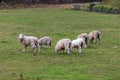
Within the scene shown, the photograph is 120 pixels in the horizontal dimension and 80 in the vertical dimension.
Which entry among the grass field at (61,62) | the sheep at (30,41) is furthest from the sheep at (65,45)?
the sheep at (30,41)

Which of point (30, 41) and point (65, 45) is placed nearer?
point (65, 45)

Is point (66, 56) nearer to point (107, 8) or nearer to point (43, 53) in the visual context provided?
point (43, 53)

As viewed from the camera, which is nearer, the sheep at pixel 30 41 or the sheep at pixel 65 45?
the sheep at pixel 65 45

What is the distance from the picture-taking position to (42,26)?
1692 inches

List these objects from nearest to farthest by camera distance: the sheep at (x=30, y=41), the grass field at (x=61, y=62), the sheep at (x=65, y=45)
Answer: the grass field at (x=61, y=62) → the sheep at (x=65, y=45) → the sheep at (x=30, y=41)

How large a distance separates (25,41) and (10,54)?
4.20 ft

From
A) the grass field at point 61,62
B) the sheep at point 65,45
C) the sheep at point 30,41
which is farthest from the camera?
the sheep at point 30,41

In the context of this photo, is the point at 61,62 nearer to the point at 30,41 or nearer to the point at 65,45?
the point at 65,45

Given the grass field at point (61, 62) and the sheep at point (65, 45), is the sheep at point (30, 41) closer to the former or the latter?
A: the grass field at point (61, 62)

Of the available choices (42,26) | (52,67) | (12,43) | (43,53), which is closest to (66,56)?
(43,53)

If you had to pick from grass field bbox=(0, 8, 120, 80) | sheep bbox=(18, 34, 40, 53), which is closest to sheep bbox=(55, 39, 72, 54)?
grass field bbox=(0, 8, 120, 80)

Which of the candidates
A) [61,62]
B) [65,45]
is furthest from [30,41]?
[61,62]

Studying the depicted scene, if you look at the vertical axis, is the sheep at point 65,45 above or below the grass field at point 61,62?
above

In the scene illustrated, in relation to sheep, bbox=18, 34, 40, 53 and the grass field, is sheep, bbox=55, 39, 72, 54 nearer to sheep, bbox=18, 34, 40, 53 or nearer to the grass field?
the grass field
